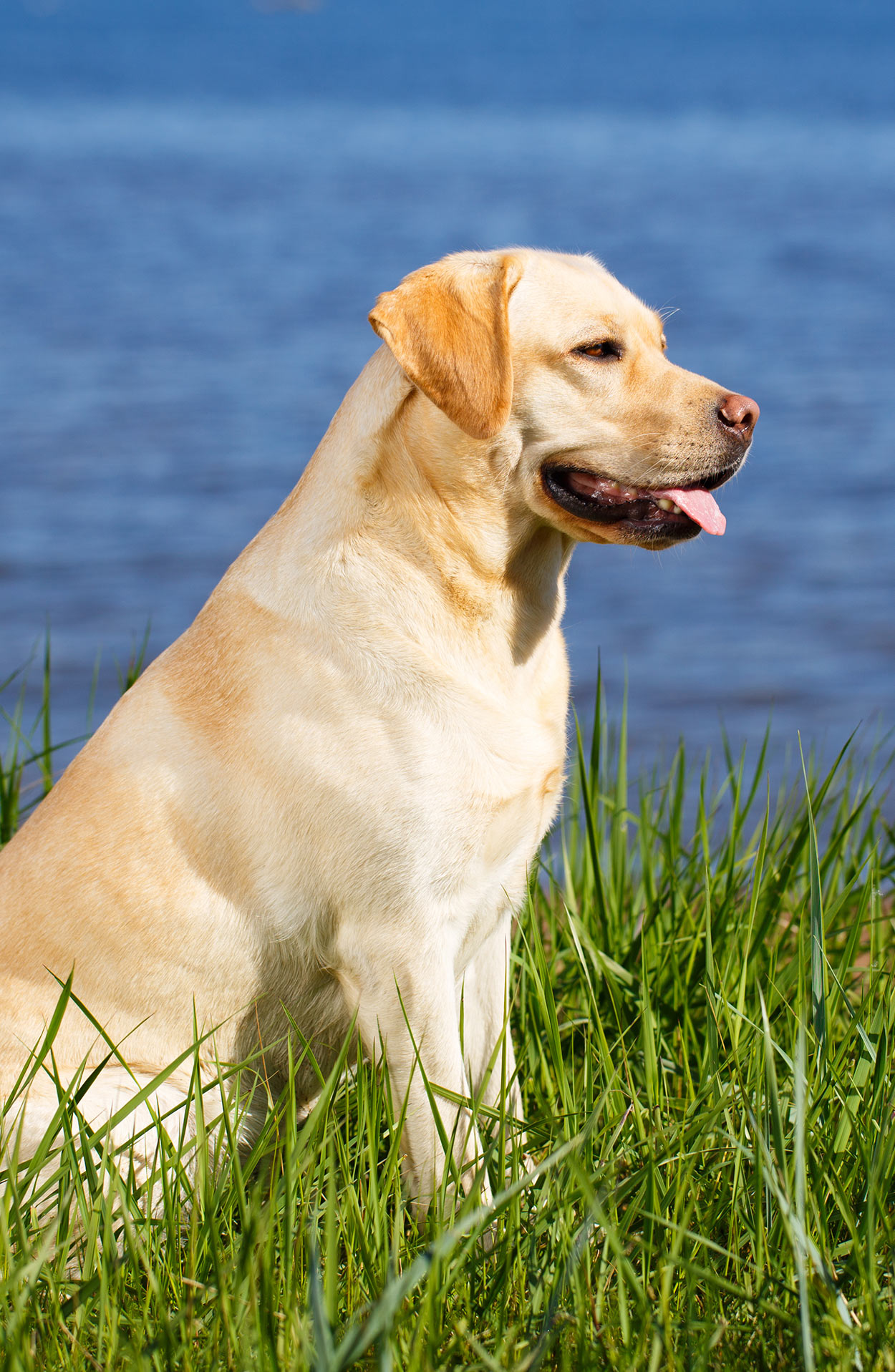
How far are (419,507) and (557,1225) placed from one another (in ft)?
4.33

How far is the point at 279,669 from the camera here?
2.65 m

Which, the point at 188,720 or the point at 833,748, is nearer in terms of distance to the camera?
the point at 188,720

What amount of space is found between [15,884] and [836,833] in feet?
6.67

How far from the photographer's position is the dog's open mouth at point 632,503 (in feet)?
9.11

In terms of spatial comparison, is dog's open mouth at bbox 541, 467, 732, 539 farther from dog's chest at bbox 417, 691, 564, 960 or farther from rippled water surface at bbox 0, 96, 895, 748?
rippled water surface at bbox 0, 96, 895, 748

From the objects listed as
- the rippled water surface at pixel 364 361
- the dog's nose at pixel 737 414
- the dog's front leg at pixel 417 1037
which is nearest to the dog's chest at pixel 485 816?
the dog's front leg at pixel 417 1037

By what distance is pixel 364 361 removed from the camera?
14977 millimetres

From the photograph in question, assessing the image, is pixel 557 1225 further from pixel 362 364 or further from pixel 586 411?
pixel 362 364

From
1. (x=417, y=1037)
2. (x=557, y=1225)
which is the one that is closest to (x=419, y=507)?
(x=417, y=1037)

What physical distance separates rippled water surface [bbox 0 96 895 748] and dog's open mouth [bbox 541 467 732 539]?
2.98 meters

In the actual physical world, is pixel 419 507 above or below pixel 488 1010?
above

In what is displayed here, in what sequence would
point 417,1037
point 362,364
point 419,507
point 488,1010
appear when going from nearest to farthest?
point 417,1037 < point 419,507 < point 488,1010 < point 362,364

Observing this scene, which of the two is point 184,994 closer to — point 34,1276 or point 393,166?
point 34,1276

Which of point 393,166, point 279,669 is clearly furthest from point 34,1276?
point 393,166
